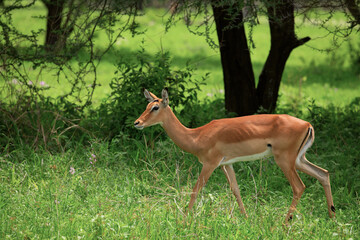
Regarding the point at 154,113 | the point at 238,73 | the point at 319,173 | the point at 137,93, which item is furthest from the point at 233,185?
the point at 238,73

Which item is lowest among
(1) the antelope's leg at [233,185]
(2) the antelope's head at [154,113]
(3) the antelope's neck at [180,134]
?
(1) the antelope's leg at [233,185]

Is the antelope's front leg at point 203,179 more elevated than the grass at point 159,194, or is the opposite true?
the antelope's front leg at point 203,179

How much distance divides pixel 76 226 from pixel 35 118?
3.55 meters

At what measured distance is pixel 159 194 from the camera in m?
5.35

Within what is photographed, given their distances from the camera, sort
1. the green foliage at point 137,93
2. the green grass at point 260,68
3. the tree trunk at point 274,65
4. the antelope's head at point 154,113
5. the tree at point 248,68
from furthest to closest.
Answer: the green grass at point 260,68, the tree trunk at point 274,65, the tree at point 248,68, the green foliage at point 137,93, the antelope's head at point 154,113

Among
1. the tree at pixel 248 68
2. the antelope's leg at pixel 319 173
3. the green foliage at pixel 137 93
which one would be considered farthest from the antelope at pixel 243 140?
→ the tree at pixel 248 68

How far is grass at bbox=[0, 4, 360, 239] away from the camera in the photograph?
167 inches

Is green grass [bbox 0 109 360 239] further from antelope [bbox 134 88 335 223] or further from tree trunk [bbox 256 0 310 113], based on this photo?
tree trunk [bbox 256 0 310 113]

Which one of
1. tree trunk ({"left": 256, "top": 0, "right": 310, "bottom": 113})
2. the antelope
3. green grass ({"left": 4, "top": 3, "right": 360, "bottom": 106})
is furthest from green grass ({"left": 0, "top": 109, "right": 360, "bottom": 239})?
green grass ({"left": 4, "top": 3, "right": 360, "bottom": 106})

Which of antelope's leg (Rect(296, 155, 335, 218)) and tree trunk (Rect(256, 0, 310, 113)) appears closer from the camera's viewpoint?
antelope's leg (Rect(296, 155, 335, 218))

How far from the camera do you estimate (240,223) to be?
4508 mm

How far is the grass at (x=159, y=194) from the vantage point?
4.25 meters

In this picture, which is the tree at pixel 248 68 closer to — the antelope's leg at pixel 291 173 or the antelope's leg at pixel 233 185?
the antelope's leg at pixel 233 185

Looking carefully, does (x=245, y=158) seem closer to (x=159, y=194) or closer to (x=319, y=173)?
(x=319, y=173)
